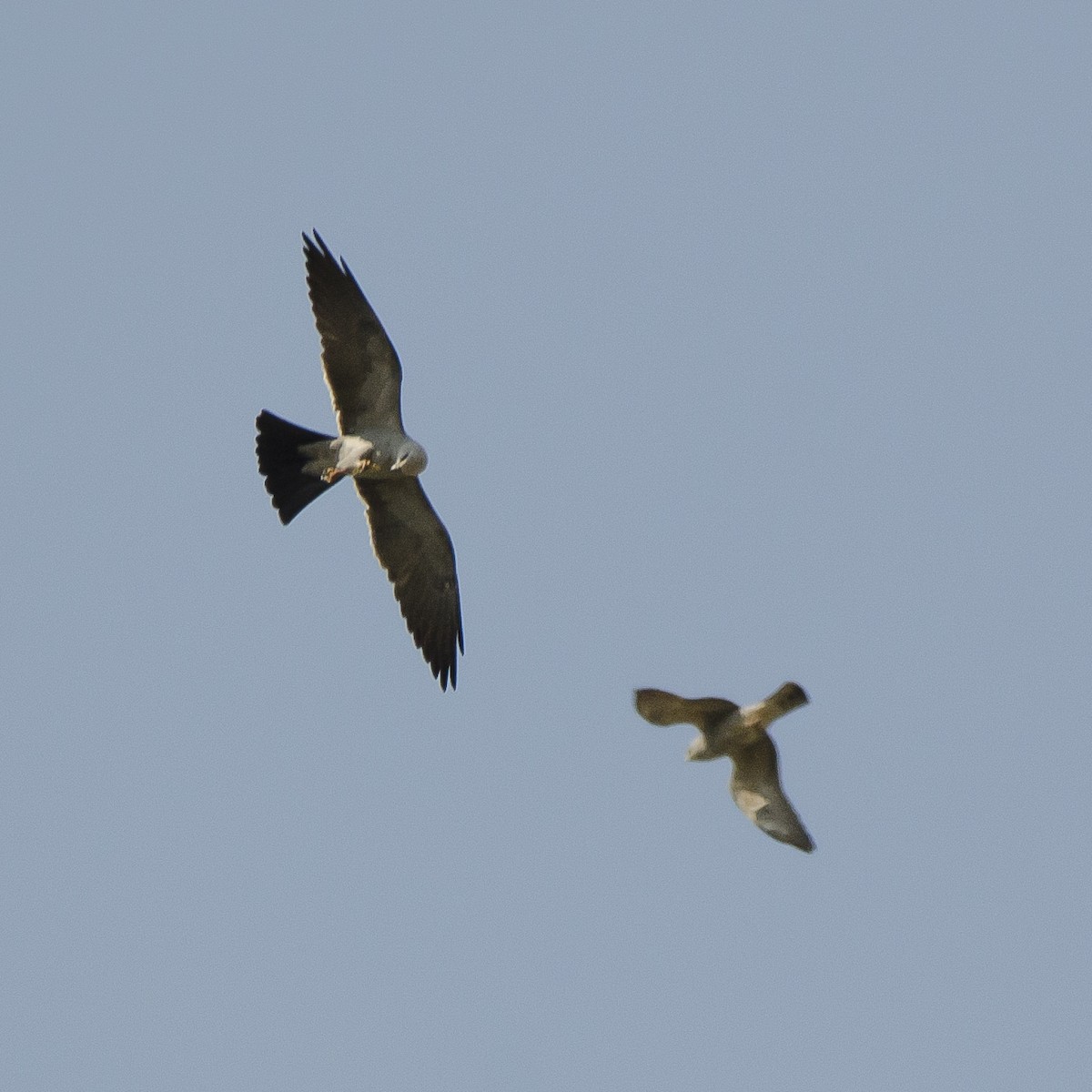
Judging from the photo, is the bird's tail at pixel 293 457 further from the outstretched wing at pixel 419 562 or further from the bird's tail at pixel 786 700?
the bird's tail at pixel 786 700

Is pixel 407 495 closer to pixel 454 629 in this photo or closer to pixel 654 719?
pixel 454 629

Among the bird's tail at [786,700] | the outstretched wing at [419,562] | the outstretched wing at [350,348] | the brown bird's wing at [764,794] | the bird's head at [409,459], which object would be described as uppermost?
the outstretched wing at [350,348]

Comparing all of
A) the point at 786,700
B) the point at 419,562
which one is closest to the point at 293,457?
the point at 419,562

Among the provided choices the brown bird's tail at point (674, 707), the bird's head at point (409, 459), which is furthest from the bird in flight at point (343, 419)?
the brown bird's tail at point (674, 707)

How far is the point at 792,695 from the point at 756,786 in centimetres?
96

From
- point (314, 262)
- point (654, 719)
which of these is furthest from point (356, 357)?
point (654, 719)

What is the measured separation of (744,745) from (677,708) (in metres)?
0.49

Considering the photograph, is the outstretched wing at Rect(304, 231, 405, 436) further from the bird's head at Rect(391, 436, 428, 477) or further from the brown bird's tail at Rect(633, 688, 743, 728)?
the brown bird's tail at Rect(633, 688, 743, 728)

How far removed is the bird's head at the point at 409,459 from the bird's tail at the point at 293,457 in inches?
20.0

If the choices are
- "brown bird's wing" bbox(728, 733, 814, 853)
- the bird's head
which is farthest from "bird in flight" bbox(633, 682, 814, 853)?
the bird's head

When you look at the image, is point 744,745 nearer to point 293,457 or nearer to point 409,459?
point 409,459

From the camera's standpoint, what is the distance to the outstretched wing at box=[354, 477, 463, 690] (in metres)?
15.0

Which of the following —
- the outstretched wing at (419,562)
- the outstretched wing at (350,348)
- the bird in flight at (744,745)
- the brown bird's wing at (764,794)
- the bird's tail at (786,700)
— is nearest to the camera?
the bird's tail at (786,700)

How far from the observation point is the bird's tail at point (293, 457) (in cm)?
1438
